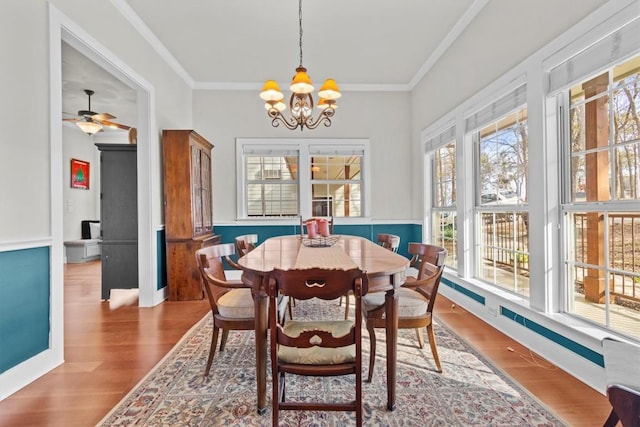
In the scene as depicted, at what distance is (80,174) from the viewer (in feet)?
23.8

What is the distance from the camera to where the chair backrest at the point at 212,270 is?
204cm

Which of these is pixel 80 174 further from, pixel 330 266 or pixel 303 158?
pixel 330 266

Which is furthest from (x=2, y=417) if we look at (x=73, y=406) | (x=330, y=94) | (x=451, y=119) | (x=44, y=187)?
(x=451, y=119)

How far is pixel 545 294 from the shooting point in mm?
2336

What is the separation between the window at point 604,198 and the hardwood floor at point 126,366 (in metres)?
0.52

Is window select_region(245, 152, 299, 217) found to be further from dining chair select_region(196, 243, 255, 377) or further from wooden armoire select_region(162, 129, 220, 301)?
dining chair select_region(196, 243, 255, 377)

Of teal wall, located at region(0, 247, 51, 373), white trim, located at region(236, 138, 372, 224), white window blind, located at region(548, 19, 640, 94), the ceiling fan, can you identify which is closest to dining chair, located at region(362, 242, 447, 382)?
white window blind, located at region(548, 19, 640, 94)

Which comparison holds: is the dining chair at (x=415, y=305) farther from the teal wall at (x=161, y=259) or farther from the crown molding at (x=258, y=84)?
the teal wall at (x=161, y=259)

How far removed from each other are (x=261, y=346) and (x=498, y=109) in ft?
9.25

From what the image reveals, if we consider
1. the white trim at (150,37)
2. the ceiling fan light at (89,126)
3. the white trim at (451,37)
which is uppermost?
the white trim at (150,37)

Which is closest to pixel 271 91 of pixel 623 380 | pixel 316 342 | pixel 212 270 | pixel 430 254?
pixel 212 270

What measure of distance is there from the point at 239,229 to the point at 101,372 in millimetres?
2954

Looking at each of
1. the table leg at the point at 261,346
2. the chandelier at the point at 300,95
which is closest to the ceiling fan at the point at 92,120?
the chandelier at the point at 300,95

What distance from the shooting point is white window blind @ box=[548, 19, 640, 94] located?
1.71 meters
